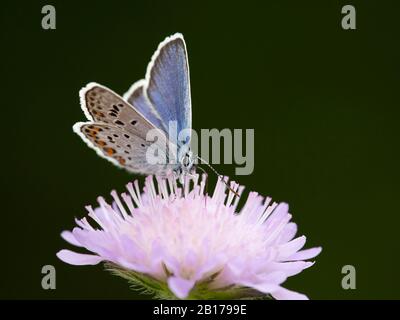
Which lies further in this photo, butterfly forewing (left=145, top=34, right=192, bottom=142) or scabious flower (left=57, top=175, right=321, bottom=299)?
butterfly forewing (left=145, top=34, right=192, bottom=142)

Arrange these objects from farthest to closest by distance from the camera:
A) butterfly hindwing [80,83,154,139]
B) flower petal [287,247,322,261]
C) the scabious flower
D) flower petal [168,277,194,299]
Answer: butterfly hindwing [80,83,154,139] < flower petal [287,247,322,261] < the scabious flower < flower petal [168,277,194,299]

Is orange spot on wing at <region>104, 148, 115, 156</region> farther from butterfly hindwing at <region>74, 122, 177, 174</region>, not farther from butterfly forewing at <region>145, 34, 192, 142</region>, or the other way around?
butterfly forewing at <region>145, 34, 192, 142</region>

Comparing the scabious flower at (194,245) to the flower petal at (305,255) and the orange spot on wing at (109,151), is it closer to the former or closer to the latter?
the flower petal at (305,255)

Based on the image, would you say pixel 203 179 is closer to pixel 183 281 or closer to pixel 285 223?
pixel 285 223

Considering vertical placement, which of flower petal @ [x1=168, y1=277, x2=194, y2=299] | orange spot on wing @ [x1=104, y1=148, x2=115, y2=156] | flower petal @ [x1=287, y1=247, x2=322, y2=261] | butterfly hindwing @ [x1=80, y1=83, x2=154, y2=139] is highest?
butterfly hindwing @ [x1=80, y1=83, x2=154, y2=139]

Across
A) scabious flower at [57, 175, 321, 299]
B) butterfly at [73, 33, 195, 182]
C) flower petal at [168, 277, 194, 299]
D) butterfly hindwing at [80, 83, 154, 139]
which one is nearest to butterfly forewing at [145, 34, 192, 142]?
butterfly at [73, 33, 195, 182]

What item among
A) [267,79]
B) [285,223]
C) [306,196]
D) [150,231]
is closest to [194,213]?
[150,231]

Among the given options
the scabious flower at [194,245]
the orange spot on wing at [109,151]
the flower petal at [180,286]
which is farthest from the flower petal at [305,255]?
the orange spot on wing at [109,151]

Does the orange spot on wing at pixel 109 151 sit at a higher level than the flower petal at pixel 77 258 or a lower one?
higher
